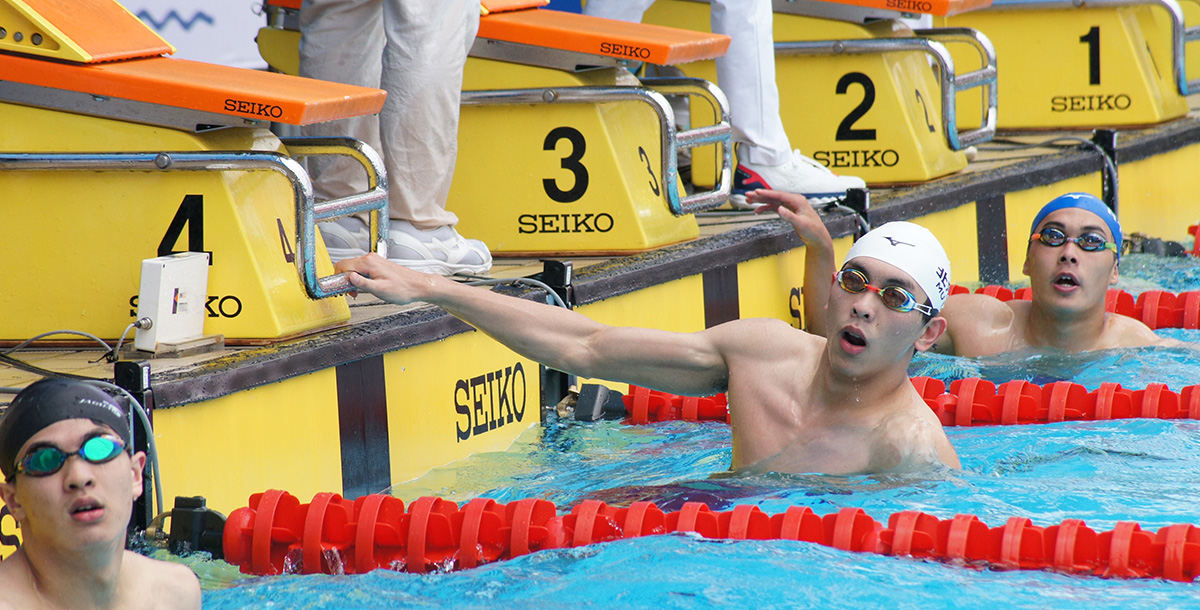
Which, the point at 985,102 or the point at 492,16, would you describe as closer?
the point at 492,16

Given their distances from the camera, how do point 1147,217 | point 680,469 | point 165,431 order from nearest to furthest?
1. point 165,431
2. point 680,469
3. point 1147,217

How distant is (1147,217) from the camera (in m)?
7.53

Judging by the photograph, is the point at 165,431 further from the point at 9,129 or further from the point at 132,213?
the point at 9,129

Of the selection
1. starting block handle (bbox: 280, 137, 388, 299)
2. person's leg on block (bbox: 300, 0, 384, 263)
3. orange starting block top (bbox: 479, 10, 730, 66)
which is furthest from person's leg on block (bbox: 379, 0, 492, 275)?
orange starting block top (bbox: 479, 10, 730, 66)

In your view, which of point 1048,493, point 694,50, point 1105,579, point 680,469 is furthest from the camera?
point 694,50

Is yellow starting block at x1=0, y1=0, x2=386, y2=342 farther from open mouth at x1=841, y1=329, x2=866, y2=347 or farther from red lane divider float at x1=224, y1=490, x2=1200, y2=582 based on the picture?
open mouth at x1=841, y1=329, x2=866, y2=347

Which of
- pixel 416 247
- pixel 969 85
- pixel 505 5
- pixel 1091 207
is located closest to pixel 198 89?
pixel 416 247

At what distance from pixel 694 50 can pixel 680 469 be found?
4.96 feet

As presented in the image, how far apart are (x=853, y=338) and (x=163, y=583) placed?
5.15ft

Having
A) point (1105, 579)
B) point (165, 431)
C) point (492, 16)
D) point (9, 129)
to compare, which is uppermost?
point (492, 16)

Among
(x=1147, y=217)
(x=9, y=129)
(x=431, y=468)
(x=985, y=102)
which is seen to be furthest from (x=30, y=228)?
(x=1147, y=217)

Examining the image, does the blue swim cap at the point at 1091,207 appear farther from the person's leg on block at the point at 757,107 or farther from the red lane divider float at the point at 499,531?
the red lane divider float at the point at 499,531

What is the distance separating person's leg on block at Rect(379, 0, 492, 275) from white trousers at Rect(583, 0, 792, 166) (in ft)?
4.27

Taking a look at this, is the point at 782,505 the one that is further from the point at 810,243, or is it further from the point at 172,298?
the point at 810,243
